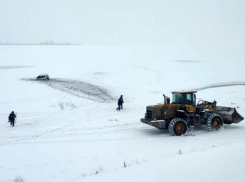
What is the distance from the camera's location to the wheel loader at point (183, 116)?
14.0 meters

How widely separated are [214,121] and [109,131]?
5.60 m

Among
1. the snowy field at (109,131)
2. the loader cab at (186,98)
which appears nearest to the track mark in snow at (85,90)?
the snowy field at (109,131)

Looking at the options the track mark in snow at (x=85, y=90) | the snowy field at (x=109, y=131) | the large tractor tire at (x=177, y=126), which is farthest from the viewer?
the track mark in snow at (x=85, y=90)

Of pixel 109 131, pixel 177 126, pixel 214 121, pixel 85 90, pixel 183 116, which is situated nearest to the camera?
pixel 177 126

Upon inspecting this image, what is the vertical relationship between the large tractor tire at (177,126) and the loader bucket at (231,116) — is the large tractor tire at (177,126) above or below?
below

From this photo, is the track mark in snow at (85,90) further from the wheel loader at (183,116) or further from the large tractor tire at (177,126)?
the large tractor tire at (177,126)

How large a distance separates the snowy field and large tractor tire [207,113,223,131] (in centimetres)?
34

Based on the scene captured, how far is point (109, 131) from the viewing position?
15758 mm

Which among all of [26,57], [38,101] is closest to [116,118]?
Answer: [38,101]

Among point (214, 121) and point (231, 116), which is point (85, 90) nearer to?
point (214, 121)

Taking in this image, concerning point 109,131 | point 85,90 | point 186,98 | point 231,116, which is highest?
point 85,90

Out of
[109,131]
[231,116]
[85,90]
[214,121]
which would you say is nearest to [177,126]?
[214,121]

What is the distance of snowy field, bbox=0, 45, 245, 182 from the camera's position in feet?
25.7

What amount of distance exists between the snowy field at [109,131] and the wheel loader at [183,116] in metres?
0.50
